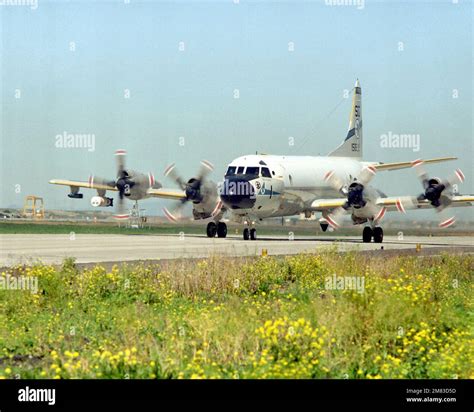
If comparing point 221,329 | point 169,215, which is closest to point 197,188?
point 169,215

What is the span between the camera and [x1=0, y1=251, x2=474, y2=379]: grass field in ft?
34.8

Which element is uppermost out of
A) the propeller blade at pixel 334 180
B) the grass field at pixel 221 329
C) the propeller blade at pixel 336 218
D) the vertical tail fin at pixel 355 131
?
the vertical tail fin at pixel 355 131

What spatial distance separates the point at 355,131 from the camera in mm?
59438

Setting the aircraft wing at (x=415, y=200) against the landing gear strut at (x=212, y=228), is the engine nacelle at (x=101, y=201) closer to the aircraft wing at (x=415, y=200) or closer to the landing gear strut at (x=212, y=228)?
the landing gear strut at (x=212, y=228)

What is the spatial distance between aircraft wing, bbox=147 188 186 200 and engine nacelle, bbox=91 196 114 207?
261cm

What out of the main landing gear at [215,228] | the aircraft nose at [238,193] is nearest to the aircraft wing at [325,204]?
the main landing gear at [215,228]

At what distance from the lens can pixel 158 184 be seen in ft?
163

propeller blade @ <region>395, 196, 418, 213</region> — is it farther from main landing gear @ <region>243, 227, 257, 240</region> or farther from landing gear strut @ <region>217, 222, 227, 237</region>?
landing gear strut @ <region>217, 222, 227, 237</region>

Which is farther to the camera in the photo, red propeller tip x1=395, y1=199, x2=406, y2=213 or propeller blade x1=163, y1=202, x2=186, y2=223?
propeller blade x1=163, y1=202, x2=186, y2=223

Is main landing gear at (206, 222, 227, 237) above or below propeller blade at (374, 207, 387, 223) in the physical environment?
below

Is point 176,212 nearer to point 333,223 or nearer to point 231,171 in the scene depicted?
point 231,171

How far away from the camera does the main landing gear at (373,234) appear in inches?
1833

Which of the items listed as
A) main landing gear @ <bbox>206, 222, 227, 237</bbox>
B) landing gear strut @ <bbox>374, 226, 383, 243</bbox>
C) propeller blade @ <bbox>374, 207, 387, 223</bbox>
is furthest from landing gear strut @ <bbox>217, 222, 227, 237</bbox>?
propeller blade @ <bbox>374, 207, 387, 223</bbox>

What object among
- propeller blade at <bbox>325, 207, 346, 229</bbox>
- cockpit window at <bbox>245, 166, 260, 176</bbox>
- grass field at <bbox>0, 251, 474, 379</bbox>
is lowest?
grass field at <bbox>0, 251, 474, 379</bbox>
